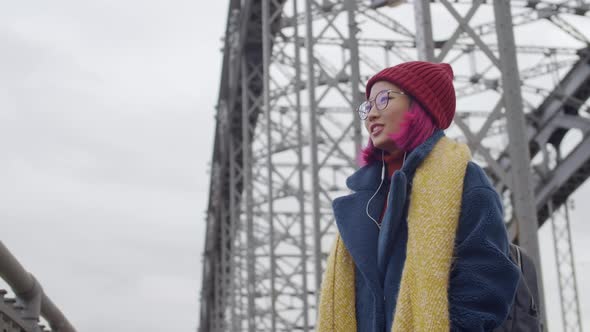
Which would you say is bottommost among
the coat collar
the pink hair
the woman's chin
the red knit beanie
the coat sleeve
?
the coat sleeve

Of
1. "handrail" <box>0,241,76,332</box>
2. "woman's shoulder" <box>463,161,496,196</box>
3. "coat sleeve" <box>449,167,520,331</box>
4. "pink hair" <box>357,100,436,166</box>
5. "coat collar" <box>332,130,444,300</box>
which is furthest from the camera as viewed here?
"handrail" <box>0,241,76,332</box>

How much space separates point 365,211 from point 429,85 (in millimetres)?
393

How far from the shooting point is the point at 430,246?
2.25 meters

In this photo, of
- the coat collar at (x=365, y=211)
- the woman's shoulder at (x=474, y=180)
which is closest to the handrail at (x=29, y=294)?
the coat collar at (x=365, y=211)

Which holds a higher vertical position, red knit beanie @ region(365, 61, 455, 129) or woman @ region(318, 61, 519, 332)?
red knit beanie @ region(365, 61, 455, 129)

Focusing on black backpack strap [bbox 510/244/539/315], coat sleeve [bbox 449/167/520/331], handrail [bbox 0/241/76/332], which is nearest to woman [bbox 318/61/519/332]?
coat sleeve [bbox 449/167/520/331]

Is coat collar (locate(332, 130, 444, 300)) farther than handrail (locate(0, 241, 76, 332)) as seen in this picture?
No

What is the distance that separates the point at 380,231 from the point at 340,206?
0.16m

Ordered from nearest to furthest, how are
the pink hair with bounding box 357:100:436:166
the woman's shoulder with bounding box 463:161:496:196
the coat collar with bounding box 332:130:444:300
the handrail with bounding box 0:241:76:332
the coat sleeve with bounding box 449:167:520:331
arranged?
the coat sleeve with bounding box 449:167:520:331
the woman's shoulder with bounding box 463:161:496:196
the coat collar with bounding box 332:130:444:300
the pink hair with bounding box 357:100:436:166
the handrail with bounding box 0:241:76:332

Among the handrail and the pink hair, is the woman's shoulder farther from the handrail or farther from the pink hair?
the handrail

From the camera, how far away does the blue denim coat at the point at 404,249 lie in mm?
2203

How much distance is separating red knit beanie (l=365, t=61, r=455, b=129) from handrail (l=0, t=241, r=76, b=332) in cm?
154

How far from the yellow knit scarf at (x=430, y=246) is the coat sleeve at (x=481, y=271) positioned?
0.03 meters

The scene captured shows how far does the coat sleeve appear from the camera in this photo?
86.2 inches
